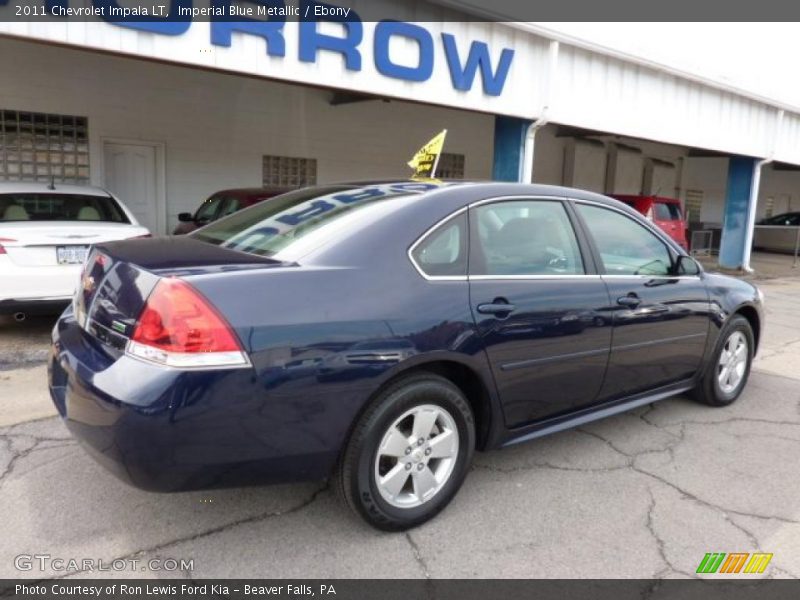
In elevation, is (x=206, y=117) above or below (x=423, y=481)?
above

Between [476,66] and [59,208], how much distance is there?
5.32 m

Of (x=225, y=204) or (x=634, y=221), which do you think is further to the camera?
(x=225, y=204)

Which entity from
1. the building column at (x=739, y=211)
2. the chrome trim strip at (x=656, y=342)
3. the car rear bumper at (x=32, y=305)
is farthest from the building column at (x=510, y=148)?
the building column at (x=739, y=211)

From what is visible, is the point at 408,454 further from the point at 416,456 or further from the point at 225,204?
the point at 225,204

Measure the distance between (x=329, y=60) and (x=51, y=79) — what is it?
5.58 meters

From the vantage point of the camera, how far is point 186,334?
7.16ft

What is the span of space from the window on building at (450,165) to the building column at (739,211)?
650 centimetres

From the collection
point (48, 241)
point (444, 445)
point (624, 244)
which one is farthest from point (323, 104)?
point (444, 445)

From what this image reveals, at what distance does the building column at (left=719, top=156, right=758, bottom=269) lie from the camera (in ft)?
48.5

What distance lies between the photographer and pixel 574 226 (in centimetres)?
343

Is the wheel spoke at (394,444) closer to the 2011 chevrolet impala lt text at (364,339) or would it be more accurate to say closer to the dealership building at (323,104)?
the 2011 chevrolet impala lt text at (364,339)

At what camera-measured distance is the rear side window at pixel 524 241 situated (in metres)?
2.99

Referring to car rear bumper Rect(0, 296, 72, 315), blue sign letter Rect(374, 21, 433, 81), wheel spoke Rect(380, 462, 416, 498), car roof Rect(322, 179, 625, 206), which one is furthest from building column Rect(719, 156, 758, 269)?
wheel spoke Rect(380, 462, 416, 498)

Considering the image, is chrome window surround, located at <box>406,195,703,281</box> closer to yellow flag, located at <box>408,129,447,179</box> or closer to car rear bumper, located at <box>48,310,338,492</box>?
car rear bumper, located at <box>48,310,338,492</box>
